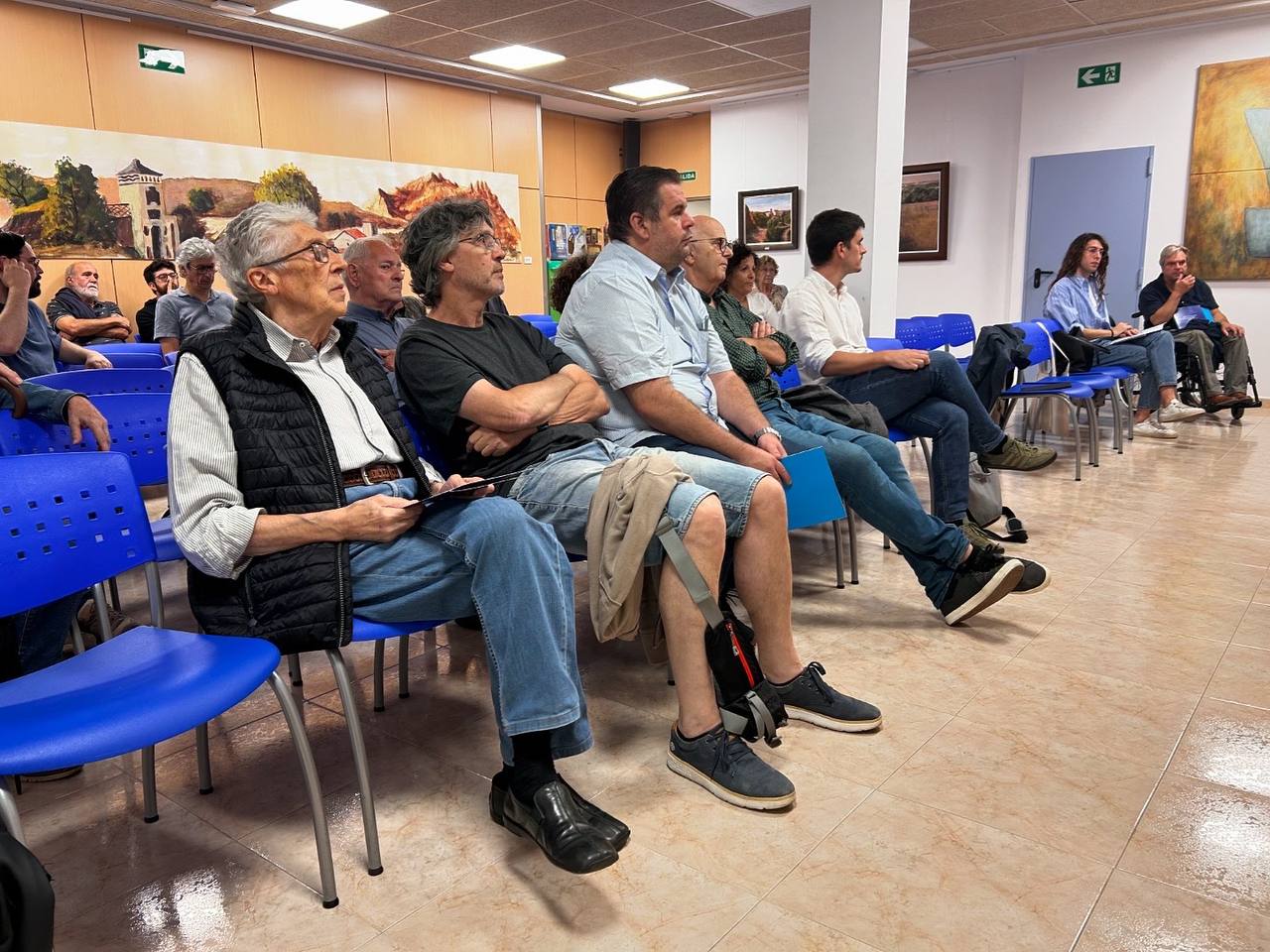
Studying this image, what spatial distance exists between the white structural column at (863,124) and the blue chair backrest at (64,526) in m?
3.81

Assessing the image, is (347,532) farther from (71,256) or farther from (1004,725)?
(71,256)

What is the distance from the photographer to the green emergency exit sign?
7953 mm

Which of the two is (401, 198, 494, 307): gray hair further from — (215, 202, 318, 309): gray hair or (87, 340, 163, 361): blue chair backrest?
(87, 340, 163, 361): blue chair backrest

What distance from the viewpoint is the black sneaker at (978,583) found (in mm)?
2658

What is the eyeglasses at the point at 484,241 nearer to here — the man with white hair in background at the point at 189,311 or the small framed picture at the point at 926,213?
the man with white hair in background at the point at 189,311

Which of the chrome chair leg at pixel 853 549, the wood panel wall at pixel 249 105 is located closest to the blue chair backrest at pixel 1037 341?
the chrome chair leg at pixel 853 549

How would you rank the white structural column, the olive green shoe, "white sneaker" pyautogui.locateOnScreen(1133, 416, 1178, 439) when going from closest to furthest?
the olive green shoe
the white structural column
"white sneaker" pyautogui.locateOnScreen(1133, 416, 1178, 439)

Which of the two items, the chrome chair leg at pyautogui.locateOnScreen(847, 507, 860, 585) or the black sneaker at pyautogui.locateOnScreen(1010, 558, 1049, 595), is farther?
the chrome chair leg at pyautogui.locateOnScreen(847, 507, 860, 585)

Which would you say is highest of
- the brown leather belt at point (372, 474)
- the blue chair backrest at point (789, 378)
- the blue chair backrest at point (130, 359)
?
the blue chair backrest at point (130, 359)

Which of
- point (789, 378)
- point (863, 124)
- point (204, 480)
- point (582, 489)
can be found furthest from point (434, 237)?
point (863, 124)

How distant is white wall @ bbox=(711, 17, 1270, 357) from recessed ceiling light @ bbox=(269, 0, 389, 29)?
418 cm

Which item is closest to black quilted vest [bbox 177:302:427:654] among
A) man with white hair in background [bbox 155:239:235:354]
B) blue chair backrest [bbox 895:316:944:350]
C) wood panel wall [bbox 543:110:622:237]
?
man with white hair in background [bbox 155:239:235:354]

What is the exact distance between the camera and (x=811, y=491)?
2406 mm

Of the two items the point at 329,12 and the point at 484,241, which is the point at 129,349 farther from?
the point at 329,12
